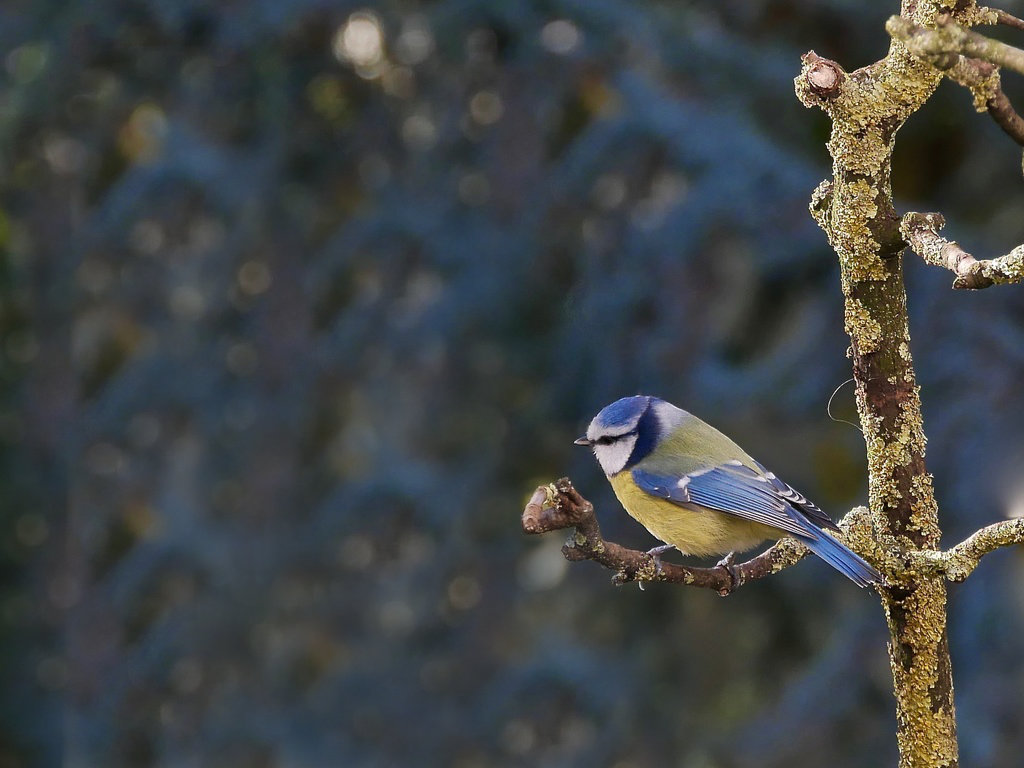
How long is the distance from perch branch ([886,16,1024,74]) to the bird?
437mm

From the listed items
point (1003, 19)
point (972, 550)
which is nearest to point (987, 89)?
point (1003, 19)

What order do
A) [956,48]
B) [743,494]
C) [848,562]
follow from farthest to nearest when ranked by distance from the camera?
[743,494], [848,562], [956,48]

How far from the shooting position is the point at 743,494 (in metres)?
0.75

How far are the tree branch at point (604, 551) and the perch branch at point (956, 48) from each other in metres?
0.15

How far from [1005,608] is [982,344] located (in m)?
0.28

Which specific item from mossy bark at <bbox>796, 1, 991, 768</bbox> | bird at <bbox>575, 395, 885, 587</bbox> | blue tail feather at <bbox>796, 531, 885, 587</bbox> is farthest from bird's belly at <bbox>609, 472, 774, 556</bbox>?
mossy bark at <bbox>796, 1, 991, 768</bbox>

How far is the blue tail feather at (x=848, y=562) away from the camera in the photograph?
1.29ft

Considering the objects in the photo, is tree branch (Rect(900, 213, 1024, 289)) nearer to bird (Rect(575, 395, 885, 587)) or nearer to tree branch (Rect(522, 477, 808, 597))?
tree branch (Rect(522, 477, 808, 597))

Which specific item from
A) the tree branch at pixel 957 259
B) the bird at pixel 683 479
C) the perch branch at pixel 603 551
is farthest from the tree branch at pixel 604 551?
the bird at pixel 683 479

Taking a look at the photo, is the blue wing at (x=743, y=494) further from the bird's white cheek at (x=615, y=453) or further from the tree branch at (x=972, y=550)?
the tree branch at (x=972, y=550)

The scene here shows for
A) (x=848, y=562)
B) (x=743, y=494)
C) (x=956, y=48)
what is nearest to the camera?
(x=956, y=48)

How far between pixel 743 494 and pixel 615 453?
103 millimetres

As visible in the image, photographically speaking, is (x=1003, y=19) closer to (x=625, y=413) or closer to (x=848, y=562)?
(x=848, y=562)

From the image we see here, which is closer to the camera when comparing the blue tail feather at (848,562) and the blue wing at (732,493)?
the blue tail feather at (848,562)
